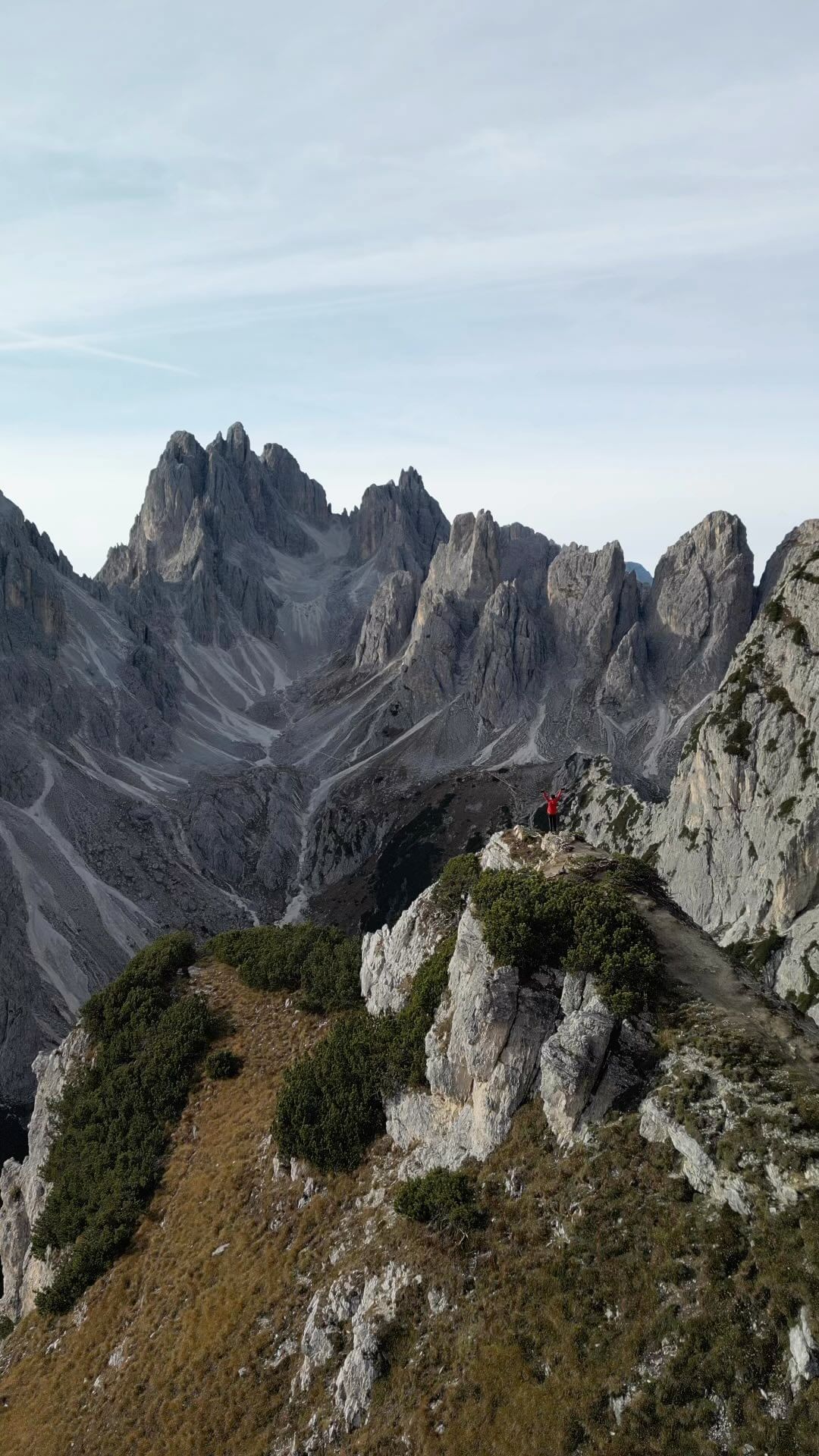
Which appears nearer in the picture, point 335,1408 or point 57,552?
point 335,1408

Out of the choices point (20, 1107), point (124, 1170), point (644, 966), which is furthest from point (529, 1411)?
point (20, 1107)

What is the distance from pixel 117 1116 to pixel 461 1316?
62.9 ft

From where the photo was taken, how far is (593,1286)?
61.3ft

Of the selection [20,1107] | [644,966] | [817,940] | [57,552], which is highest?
[57,552]

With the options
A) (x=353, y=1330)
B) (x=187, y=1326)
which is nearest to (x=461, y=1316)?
(x=353, y=1330)

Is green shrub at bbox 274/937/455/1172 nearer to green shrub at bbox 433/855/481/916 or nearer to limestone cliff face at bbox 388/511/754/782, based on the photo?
green shrub at bbox 433/855/481/916

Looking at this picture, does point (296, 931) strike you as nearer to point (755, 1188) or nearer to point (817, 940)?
point (755, 1188)

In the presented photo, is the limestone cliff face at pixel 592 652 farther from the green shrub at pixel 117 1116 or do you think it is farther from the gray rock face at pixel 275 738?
the green shrub at pixel 117 1116

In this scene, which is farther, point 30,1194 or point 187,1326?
point 30,1194

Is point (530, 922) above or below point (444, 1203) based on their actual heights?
above

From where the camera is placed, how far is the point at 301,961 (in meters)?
39.4

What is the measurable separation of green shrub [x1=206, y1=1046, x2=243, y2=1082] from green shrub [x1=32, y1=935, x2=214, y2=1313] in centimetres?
113

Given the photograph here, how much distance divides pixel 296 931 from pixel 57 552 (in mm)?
162961

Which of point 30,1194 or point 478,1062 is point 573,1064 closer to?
point 478,1062
